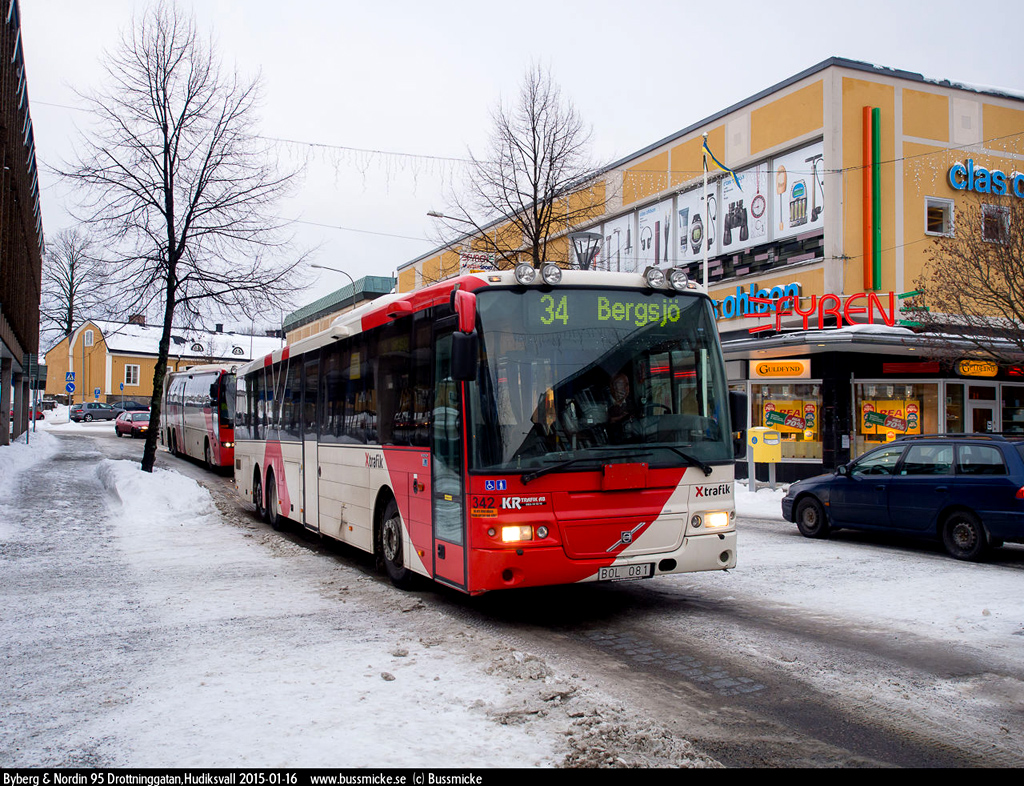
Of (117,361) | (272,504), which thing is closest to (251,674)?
(272,504)

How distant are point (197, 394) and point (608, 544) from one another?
24785 millimetres

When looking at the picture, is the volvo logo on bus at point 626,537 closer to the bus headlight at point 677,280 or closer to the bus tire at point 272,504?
the bus headlight at point 677,280

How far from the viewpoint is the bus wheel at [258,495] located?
1552cm

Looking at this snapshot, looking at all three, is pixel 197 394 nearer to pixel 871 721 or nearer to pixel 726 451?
pixel 726 451

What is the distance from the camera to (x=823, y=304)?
2158cm

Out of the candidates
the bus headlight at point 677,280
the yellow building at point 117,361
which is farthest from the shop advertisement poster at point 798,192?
the yellow building at point 117,361

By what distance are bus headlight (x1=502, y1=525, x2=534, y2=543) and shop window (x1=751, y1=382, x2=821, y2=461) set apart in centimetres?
1850

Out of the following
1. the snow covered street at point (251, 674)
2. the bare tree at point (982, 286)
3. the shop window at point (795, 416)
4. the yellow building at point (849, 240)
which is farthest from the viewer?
the shop window at point (795, 416)

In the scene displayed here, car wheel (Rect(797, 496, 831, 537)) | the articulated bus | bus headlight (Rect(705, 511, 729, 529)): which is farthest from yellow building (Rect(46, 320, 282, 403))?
bus headlight (Rect(705, 511, 729, 529))

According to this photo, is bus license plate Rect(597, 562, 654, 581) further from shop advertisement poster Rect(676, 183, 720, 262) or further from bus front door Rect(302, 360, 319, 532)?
shop advertisement poster Rect(676, 183, 720, 262)

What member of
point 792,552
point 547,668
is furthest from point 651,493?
point 792,552

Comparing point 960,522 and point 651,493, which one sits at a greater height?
point 651,493

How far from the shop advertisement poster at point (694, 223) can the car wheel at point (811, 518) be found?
13805mm

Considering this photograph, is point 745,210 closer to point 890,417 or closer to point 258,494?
point 890,417
